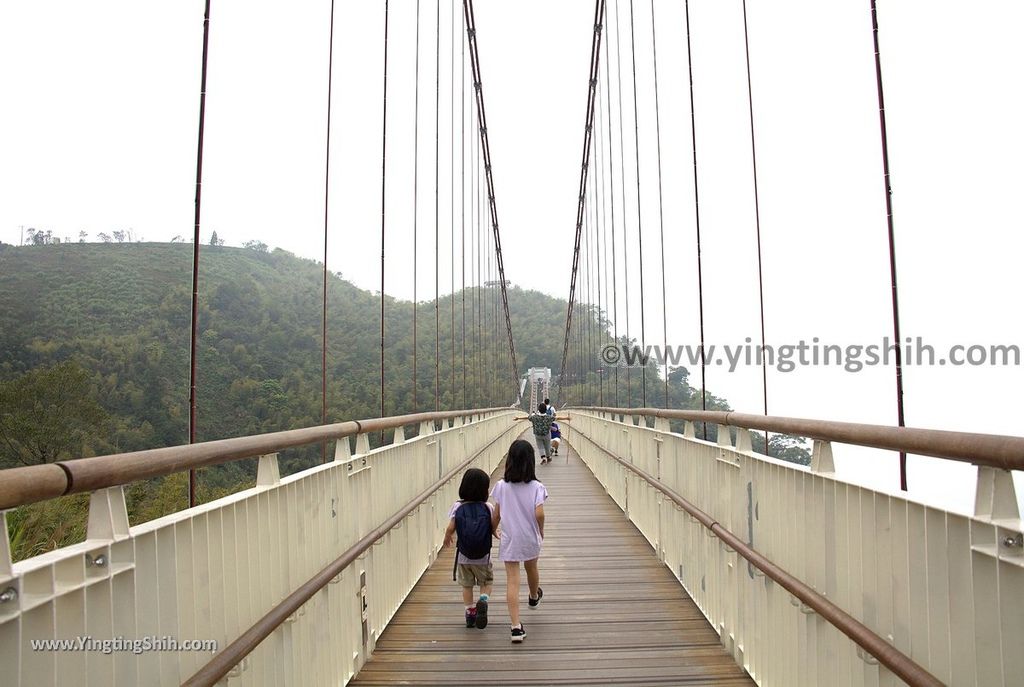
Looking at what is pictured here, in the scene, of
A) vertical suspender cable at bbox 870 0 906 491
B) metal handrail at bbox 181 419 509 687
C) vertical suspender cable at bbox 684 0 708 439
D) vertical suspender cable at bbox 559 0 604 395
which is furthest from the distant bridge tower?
metal handrail at bbox 181 419 509 687

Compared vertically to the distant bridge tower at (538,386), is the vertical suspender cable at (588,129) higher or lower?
higher

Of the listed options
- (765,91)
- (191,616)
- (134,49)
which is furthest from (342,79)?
(191,616)

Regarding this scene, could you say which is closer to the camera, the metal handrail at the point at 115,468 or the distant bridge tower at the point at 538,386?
the metal handrail at the point at 115,468

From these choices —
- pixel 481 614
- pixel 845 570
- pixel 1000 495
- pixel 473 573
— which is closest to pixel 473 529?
pixel 473 573

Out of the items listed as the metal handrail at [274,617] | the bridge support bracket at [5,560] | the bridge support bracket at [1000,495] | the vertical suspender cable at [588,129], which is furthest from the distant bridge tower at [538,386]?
the bridge support bracket at [5,560]

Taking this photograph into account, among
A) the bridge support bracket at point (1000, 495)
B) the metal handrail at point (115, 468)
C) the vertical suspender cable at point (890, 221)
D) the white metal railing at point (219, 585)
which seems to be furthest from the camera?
the vertical suspender cable at point (890, 221)

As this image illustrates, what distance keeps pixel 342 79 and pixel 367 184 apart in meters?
4.77

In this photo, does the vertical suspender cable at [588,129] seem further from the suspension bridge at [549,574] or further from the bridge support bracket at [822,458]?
the bridge support bracket at [822,458]

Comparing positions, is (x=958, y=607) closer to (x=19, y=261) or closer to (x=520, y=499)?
(x=520, y=499)

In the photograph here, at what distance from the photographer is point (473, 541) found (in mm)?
4852

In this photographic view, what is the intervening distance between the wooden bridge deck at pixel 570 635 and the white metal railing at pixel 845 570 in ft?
0.65

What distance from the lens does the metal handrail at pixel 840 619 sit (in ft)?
6.59

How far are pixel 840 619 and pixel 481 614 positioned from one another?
2627 millimetres

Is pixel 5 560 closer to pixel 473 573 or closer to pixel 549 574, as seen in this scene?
pixel 473 573
